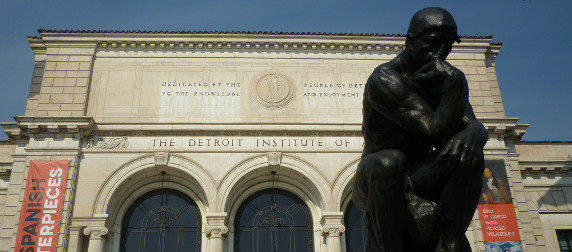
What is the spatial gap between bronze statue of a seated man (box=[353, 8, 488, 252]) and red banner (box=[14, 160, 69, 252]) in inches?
643

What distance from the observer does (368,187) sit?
11.4ft

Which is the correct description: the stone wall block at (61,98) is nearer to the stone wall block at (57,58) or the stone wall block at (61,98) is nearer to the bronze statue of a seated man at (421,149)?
the stone wall block at (57,58)

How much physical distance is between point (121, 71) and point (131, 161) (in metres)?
3.99

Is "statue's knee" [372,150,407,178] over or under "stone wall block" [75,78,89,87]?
under

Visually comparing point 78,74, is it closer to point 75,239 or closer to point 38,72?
point 38,72

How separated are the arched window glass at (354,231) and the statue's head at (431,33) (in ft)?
53.8

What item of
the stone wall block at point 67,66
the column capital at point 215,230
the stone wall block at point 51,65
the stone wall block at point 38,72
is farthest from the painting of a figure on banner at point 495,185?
the stone wall block at point 38,72

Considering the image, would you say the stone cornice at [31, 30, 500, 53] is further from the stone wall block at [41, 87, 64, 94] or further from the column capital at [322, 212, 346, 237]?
the column capital at [322, 212, 346, 237]

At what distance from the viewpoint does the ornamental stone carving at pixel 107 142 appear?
19.4 metres

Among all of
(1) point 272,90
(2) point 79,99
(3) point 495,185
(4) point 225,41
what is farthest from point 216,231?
(3) point 495,185

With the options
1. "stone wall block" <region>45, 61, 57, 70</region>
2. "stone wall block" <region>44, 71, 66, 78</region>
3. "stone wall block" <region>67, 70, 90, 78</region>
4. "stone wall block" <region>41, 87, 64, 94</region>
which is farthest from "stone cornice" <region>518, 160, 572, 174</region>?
"stone wall block" <region>45, 61, 57, 70</region>

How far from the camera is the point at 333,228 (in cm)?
1853

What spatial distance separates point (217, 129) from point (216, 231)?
372 centimetres

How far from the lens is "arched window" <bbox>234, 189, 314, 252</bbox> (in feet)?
64.3
